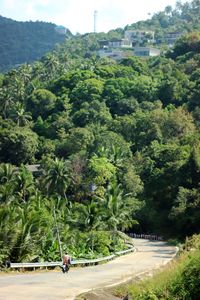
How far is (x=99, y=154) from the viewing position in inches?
2689

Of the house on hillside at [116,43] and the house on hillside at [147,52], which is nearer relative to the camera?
the house on hillside at [147,52]

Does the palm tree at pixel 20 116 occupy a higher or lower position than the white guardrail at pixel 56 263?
higher

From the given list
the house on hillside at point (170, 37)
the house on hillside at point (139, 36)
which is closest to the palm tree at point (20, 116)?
the house on hillside at point (139, 36)

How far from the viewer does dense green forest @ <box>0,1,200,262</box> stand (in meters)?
38.3

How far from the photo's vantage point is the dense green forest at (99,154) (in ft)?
126

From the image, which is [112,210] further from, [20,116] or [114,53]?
[114,53]

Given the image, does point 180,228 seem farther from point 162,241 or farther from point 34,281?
point 34,281

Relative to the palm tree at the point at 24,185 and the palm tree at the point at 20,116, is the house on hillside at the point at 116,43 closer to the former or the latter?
the palm tree at the point at 20,116

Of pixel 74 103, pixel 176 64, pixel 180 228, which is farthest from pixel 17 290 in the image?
pixel 176 64

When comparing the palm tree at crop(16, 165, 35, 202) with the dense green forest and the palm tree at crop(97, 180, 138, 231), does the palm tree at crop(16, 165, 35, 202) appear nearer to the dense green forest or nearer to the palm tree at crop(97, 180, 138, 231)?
the dense green forest

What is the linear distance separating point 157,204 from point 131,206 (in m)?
2.82

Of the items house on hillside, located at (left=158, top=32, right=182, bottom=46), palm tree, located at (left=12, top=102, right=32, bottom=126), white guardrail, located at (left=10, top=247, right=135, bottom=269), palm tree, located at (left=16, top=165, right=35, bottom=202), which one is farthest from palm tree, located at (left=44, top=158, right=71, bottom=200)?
house on hillside, located at (left=158, top=32, right=182, bottom=46)

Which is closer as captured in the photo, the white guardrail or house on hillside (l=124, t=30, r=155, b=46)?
the white guardrail

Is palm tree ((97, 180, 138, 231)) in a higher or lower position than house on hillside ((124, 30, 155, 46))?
lower
